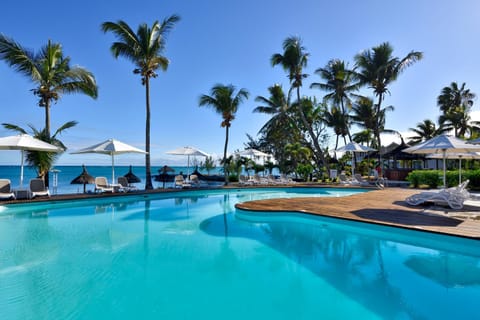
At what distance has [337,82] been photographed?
1828cm

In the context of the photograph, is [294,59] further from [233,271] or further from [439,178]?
[233,271]

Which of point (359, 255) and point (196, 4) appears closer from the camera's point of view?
point (359, 255)

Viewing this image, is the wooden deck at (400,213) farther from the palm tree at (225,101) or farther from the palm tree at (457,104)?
the palm tree at (457,104)

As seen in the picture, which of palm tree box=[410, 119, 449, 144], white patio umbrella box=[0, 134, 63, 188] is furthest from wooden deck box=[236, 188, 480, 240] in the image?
palm tree box=[410, 119, 449, 144]

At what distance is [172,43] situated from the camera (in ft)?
40.1

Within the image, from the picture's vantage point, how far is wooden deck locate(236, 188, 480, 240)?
15.4 ft

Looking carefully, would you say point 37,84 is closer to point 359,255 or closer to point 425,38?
point 359,255

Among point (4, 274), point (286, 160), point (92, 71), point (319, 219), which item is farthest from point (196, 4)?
point (286, 160)

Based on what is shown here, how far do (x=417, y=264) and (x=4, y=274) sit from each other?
6.41 m

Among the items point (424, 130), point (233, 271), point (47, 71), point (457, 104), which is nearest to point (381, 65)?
point (424, 130)

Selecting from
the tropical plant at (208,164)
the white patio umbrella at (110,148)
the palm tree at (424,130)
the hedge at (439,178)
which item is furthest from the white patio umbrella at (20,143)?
the palm tree at (424,130)

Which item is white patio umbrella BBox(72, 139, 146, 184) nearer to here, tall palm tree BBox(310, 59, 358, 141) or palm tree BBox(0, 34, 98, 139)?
palm tree BBox(0, 34, 98, 139)

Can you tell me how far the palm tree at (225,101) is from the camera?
47.9 feet

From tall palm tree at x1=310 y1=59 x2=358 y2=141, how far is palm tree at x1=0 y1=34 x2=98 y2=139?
15.7 m
